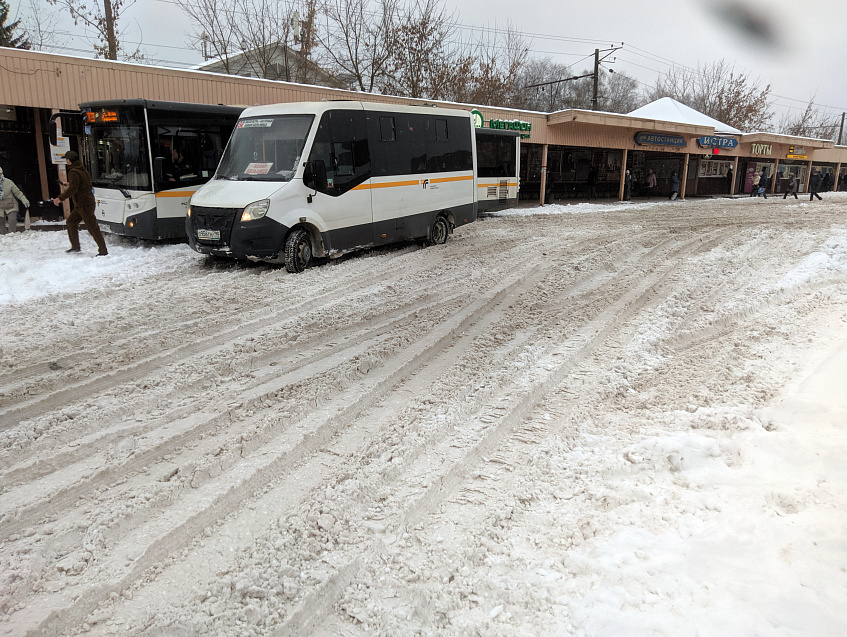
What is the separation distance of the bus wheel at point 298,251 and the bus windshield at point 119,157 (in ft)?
13.4

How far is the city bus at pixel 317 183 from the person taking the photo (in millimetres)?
9234

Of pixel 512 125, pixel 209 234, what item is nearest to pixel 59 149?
pixel 209 234

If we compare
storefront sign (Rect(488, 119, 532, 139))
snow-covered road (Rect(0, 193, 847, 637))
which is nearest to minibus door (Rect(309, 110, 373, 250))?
snow-covered road (Rect(0, 193, 847, 637))

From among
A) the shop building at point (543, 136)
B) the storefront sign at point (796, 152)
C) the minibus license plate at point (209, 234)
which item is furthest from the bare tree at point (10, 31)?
the storefront sign at point (796, 152)

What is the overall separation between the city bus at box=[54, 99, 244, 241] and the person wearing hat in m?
1.15

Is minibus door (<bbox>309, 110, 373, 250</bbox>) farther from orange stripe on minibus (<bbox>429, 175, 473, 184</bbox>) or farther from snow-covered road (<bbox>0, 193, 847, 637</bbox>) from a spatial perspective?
snow-covered road (<bbox>0, 193, 847, 637</bbox>)

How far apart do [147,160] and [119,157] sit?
82 cm

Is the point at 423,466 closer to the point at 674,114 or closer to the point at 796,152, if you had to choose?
the point at 674,114

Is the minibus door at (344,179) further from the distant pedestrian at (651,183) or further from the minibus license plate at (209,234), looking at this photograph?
the distant pedestrian at (651,183)

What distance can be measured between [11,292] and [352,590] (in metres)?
7.52

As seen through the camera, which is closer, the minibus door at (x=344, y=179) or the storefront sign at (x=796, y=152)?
the minibus door at (x=344, y=179)

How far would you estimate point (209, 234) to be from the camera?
934 centimetres

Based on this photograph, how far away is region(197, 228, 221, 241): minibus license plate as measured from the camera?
925 centimetres

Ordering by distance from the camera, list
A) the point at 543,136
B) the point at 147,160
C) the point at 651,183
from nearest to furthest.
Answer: the point at 147,160
the point at 543,136
the point at 651,183
